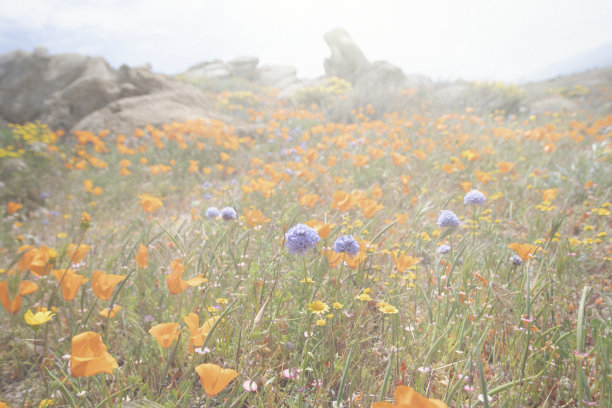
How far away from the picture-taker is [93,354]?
87 cm

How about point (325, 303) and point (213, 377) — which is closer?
point (213, 377)

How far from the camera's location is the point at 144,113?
734 centimetres

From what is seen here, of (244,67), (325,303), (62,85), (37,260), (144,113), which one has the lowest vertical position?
(325,303)


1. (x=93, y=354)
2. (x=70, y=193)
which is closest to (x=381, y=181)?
(x=93, y=354)

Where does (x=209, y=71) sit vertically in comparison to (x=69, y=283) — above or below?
above

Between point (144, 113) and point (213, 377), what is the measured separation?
7719mm

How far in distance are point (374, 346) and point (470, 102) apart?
10.6m

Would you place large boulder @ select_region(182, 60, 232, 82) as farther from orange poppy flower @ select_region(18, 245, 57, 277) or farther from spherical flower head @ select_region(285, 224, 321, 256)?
spherical flower head @ select_region(285, 224, 321, 256)

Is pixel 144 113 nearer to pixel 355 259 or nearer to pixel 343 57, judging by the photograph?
pixel 355 259

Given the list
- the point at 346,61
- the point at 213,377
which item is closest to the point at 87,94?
the point at 213,377

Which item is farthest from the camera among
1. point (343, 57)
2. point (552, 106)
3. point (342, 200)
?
point (343, 57)

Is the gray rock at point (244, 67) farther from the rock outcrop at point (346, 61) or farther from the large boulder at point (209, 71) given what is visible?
the rock outcrop at point (346, 61)

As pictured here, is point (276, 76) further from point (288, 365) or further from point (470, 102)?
point (288, 365)

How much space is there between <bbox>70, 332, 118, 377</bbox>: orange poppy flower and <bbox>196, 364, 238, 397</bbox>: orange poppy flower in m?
0.24
